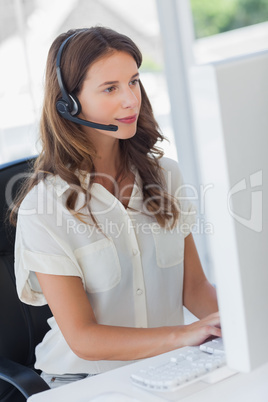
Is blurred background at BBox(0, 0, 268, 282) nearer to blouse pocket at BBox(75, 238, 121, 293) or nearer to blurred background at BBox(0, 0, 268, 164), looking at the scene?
blurred background at BBox(0, 0, 268, 164)

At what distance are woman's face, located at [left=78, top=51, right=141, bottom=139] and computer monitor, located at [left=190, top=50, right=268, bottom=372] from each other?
0.72 meters

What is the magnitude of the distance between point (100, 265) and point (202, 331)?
411mm

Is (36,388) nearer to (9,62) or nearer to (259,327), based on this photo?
(259,327)

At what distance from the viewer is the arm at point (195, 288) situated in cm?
156

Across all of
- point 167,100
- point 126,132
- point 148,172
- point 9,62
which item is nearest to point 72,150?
point 126,132

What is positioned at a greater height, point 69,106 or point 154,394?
point 69,106

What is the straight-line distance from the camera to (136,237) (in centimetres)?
149

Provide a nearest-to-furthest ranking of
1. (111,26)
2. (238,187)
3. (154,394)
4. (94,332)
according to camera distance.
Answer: (238,187) < (154,394) < (94,332) < (111,26)

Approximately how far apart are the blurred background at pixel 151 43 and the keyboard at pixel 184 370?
1790mm

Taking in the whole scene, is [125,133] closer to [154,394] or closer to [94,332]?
[94,332]

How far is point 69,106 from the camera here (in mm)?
1426

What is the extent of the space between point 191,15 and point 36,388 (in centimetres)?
253

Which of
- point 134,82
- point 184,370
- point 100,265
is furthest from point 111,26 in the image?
point 184,370

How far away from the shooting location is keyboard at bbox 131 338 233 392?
922 mm
